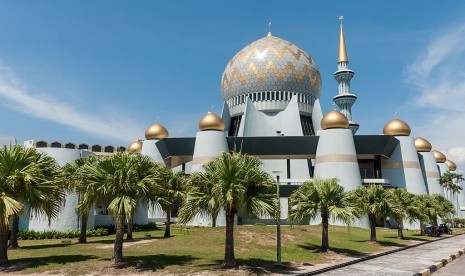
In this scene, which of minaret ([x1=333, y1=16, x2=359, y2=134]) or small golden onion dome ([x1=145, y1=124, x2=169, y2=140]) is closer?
small golden onion dome ([x1=145, y1=124, x2=169, y2=140])

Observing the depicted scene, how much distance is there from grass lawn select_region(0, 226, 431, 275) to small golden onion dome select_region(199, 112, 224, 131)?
1122 inches

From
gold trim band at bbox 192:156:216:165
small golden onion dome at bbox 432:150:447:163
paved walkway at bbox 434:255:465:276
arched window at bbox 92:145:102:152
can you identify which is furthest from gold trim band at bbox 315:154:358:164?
arched window at bbox 92:145:102:152

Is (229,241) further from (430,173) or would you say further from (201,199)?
(430,173)

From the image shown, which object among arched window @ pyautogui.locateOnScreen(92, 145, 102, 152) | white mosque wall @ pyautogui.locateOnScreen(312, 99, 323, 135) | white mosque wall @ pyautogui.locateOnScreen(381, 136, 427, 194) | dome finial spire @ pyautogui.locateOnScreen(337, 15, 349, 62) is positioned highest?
dome finial spire @ pyautogui.locateOnScreen(337, 15, 349, 62)

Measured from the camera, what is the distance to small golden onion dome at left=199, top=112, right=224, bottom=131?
5875cm

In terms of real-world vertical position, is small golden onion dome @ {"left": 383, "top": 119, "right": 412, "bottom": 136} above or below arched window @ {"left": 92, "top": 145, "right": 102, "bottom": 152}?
below

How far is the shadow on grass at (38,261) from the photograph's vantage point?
19.9m

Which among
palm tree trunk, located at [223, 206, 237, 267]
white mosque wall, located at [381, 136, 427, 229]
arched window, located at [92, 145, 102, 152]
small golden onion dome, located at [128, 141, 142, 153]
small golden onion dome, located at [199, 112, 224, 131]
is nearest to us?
palm tree trunk, located at [223, 206, 237, 267]

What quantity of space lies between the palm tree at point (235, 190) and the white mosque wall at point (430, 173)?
64.6 metres

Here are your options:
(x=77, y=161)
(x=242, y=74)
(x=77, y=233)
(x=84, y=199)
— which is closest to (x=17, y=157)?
(x=84, y=199)

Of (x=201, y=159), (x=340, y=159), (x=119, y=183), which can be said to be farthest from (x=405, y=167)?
(x=119, y=183)

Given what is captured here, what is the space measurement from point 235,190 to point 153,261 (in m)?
6.67

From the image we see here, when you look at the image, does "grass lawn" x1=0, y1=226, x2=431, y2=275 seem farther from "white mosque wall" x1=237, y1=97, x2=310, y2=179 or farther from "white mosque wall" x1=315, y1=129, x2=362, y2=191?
"white mosque wall" x1=237, y1=97, x2=310, y2=179

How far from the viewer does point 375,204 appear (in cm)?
3553
